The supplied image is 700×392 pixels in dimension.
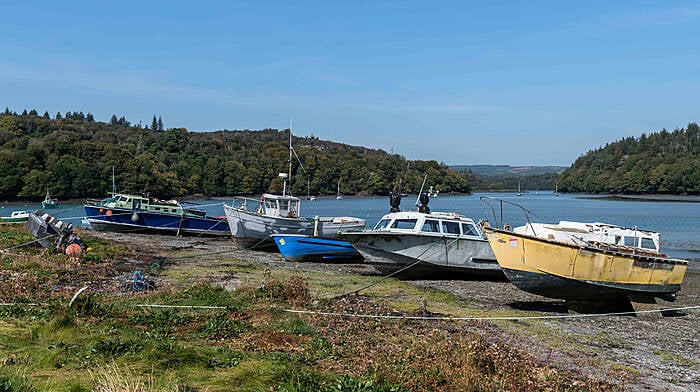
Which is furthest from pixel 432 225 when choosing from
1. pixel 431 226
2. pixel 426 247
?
pixel 426 247

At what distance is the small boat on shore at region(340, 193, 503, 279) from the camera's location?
72.2ft

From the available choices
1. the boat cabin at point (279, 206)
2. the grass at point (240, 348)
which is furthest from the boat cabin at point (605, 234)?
the boat cabin at point (279, 206)

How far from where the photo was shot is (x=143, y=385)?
6375 millimetres

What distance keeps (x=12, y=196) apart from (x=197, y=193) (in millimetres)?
35243

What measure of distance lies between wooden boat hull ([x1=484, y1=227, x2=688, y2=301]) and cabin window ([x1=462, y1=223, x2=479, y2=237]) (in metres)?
5.11

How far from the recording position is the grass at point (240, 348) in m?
7.35

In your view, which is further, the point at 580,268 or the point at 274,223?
the point at 274,223

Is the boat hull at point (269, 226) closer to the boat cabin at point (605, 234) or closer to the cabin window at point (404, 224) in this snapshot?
the cabin window at point (404, 224)

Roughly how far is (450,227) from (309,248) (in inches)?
296

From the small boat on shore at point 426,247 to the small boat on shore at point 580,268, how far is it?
14.9 feet

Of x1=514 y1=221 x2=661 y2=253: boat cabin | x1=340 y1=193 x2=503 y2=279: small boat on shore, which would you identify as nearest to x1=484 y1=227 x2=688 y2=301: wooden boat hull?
x1=514 y1=221 x2=661 y2=253: boat cabin

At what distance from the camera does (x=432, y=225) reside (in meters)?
22.3

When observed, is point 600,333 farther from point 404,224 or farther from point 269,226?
point 269,226

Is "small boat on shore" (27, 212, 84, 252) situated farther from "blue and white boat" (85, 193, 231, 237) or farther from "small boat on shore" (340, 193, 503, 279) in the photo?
"blue and white boat" (85, 193, 231, 237)
